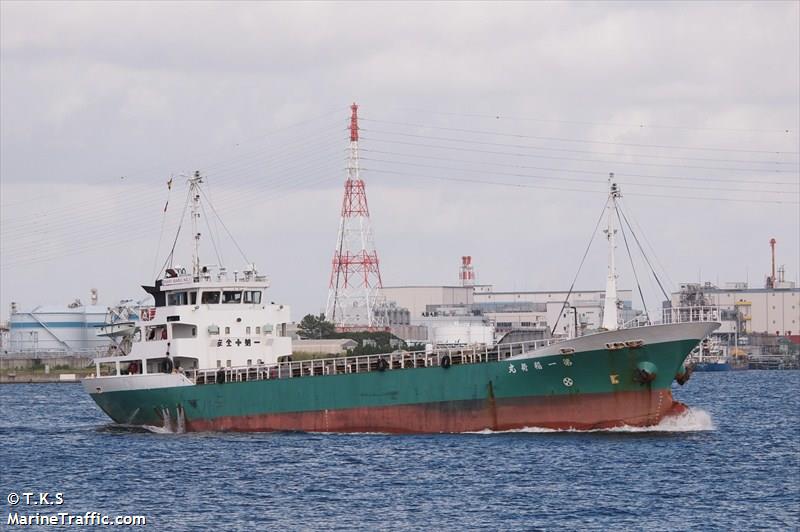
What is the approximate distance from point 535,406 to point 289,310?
16142mm

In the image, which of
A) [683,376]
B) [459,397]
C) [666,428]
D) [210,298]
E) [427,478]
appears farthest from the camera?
[210,298]

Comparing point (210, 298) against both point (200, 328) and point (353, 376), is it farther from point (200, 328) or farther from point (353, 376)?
point (353, 376)

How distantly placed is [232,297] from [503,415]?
54.3 feet

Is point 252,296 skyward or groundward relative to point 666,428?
skyward

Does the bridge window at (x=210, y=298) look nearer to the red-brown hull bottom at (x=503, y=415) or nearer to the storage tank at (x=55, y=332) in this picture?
the red-brown hull bottom at (x=503, y=415)

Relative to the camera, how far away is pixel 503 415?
5925 cm

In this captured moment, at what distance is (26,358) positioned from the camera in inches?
6319

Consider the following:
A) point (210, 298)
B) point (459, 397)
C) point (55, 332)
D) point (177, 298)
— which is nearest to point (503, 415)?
point (459, 397)

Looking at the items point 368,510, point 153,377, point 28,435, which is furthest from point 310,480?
point 28,435

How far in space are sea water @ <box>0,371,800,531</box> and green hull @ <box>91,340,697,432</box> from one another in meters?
0.99

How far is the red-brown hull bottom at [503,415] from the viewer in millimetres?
57906

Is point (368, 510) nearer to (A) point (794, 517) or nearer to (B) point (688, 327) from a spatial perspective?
(A) point (794, 517)

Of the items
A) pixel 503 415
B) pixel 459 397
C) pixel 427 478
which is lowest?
pixel 427 478

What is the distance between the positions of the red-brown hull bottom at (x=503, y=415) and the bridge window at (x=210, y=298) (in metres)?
7.38
